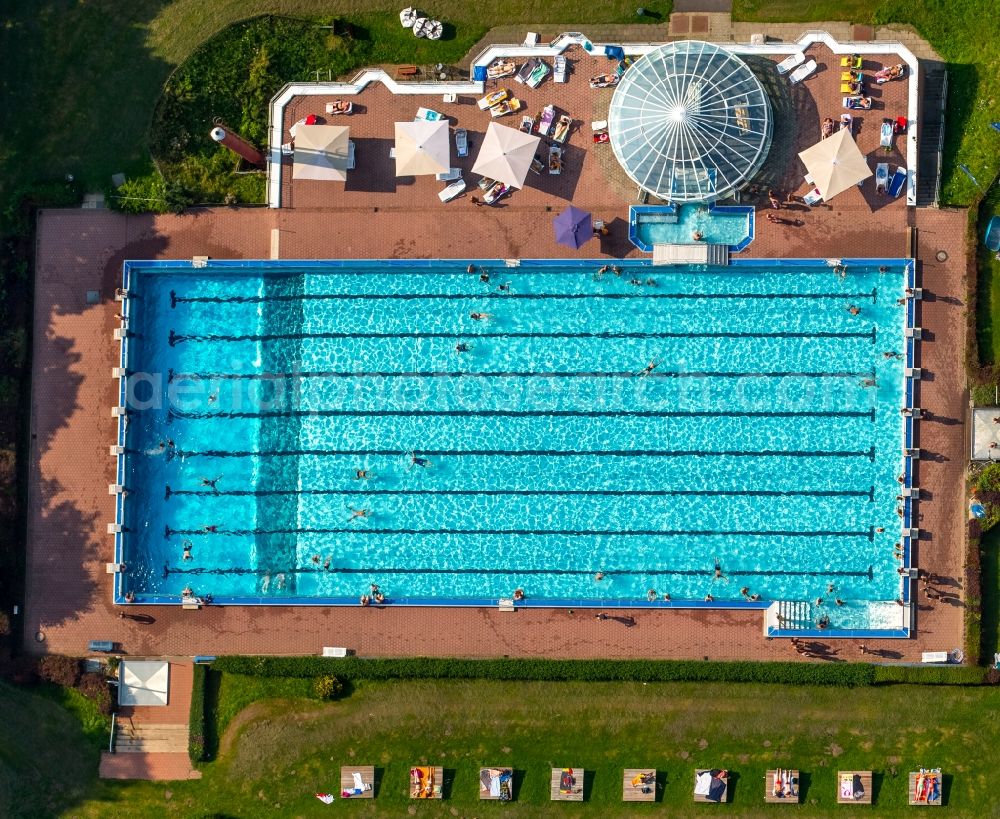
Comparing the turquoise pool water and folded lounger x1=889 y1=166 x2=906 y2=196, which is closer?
folded lounger x1=889 y1=166 x2=906 y2=196

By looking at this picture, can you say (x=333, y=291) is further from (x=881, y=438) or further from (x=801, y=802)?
(x=801, y=802)

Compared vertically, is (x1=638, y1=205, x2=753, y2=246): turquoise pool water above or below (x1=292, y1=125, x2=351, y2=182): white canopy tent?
below

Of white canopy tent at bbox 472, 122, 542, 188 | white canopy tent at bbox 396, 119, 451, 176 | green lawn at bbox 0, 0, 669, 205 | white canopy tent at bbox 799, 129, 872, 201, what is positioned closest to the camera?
white canopy tent at bbox 799, 129, 872, 201

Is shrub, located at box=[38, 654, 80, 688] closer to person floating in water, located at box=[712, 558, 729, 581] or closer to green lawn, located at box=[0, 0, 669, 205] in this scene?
green lawn, located at box=[0, 0, 669, 205]

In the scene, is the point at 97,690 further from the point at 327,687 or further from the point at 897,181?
the point at 897,181

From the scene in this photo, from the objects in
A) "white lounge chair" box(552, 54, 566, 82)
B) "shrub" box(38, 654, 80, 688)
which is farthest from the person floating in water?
"shrub" box(38, 654, 80, 688)

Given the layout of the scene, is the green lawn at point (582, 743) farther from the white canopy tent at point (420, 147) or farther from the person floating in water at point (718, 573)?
the white canopy tent at point (420, 147)

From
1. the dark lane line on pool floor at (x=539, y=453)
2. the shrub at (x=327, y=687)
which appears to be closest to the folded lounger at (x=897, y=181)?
the dark lane line on pool floor at (x=539, y=453)
